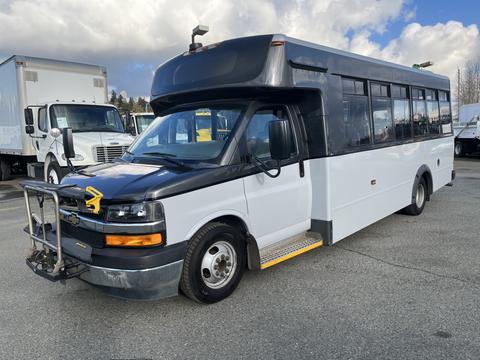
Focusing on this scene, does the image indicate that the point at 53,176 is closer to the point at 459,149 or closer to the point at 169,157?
the point at 169,157

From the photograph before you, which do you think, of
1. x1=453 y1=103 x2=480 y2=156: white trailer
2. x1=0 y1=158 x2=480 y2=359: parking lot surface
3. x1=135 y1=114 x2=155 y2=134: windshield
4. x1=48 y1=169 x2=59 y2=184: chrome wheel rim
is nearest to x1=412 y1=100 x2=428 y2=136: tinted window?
x1=0 y1=158 x2=480 y2=359: parking lot surface

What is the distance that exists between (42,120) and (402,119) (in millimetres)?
8973

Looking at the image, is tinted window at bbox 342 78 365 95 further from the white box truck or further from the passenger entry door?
the white box truck

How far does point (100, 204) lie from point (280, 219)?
1.99 m

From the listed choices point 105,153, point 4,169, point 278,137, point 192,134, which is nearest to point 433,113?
point 278,137

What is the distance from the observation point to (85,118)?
1092cm

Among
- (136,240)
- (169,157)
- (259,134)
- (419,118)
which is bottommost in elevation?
(136,240)

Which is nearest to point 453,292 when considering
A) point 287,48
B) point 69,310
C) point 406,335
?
point 406,335

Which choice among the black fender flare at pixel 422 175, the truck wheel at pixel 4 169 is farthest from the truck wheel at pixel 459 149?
the truck wheel at pixel 4 169

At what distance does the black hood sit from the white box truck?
6.22 metres

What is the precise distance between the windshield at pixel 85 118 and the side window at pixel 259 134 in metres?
7.53

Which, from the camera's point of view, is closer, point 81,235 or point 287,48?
point 81,235

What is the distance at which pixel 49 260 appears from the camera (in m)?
3.75

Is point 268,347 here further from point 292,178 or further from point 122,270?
point 292,178
